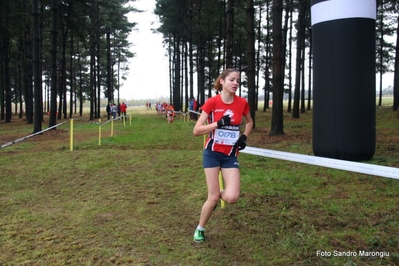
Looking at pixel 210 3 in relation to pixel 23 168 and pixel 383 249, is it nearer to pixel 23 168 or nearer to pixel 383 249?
pixel 23 168

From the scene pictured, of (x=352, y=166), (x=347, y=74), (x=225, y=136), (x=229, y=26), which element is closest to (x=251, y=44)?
(x=229, y=26)

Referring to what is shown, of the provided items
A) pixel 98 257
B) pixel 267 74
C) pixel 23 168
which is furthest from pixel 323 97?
pixel 267 74

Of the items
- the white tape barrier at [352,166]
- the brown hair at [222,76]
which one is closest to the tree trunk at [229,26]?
the white tape barrier at [352,166]

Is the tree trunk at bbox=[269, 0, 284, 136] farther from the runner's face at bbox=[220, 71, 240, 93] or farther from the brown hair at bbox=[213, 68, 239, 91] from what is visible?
the runner's face at bbox=[220, 71, 240, 93]

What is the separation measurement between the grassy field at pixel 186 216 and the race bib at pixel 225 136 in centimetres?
128

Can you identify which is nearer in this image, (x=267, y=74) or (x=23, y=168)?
(x=23, y=168)

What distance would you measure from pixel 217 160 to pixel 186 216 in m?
1.68

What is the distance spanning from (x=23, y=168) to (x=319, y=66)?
7.78 m

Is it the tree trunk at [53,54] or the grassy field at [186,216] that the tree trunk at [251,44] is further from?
the tree trunk at [53,54]

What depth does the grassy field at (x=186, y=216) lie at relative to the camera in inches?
158

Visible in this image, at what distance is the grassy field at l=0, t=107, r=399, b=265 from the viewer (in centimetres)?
401

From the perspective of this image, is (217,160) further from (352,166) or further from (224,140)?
(352,166)

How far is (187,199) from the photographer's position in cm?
621

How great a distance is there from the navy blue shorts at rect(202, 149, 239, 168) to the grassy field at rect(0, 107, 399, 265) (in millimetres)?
1013
